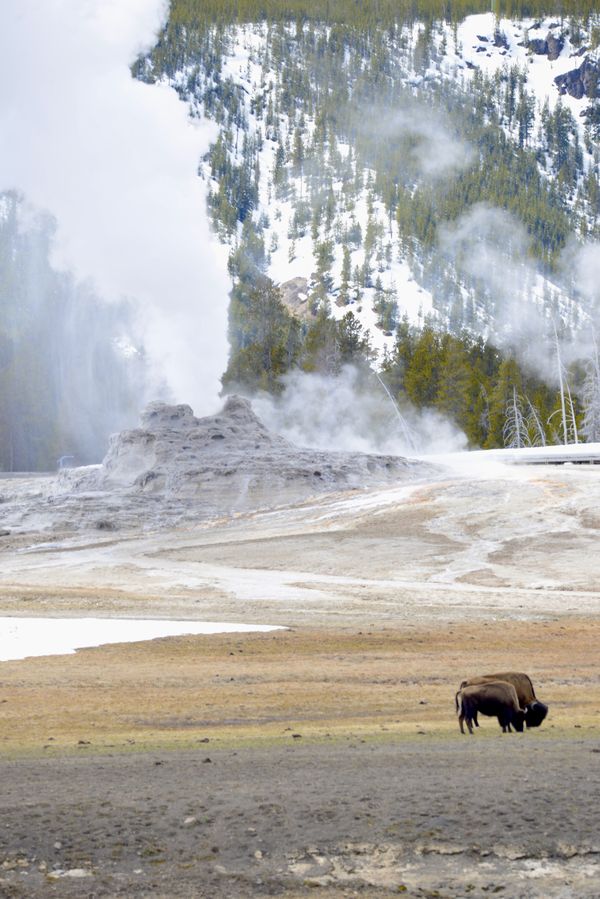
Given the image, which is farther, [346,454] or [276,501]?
[346,454]

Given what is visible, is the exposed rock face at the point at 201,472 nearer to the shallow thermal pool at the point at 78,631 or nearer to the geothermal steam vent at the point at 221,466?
the geothermal steam vent at the point at 221,466

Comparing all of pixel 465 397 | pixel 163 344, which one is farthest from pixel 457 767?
pixel 465 397

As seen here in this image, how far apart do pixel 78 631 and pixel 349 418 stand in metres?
70.3

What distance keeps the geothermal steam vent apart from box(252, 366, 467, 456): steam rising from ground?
22476mm

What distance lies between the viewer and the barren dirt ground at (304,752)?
7648 mm

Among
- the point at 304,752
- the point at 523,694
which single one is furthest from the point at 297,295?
the point at 304,752

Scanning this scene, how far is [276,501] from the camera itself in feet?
170

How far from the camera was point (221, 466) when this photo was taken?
53969 mm

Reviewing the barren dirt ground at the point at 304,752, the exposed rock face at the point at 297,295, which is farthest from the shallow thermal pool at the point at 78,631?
the exposed rock face at the point at 297,295

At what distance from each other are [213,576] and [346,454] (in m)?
22.8

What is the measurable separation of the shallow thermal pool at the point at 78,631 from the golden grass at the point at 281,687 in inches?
28.1

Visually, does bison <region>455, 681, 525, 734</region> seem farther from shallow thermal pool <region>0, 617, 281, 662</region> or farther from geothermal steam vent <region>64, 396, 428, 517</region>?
geothermal steam vent <region>64, 396, 428, 517</region>

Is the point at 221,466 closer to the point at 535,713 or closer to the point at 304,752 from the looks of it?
the point at 535,713

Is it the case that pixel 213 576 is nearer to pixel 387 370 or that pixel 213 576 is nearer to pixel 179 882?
pixel 179 882
